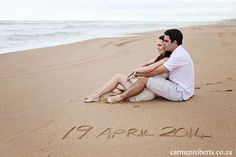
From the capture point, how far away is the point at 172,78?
18.0 ft

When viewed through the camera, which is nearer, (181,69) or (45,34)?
(181,69)

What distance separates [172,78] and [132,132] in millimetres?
1562

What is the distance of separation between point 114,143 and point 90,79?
152 inches

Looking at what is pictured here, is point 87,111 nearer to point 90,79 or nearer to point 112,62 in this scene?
point 90,79

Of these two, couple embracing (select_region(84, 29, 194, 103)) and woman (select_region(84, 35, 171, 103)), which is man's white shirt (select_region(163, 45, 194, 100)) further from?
woman (select_region(84, 35, 171, 103))

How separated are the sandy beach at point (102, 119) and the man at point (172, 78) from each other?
147 millimetres

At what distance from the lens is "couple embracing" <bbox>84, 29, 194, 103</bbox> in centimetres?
532

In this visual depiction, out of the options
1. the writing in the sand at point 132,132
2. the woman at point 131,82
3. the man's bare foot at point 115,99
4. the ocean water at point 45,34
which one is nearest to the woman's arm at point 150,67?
the woman at point 131,82

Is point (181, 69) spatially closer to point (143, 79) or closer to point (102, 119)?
point (143, 79)

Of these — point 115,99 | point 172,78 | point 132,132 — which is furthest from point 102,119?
point 172,78

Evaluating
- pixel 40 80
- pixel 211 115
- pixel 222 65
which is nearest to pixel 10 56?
pixel 40 80

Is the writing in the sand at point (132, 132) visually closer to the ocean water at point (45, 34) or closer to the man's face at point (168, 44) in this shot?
the man's face at point (168, 44)

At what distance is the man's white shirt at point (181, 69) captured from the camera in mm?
5277

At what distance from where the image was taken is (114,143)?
3881 mm
